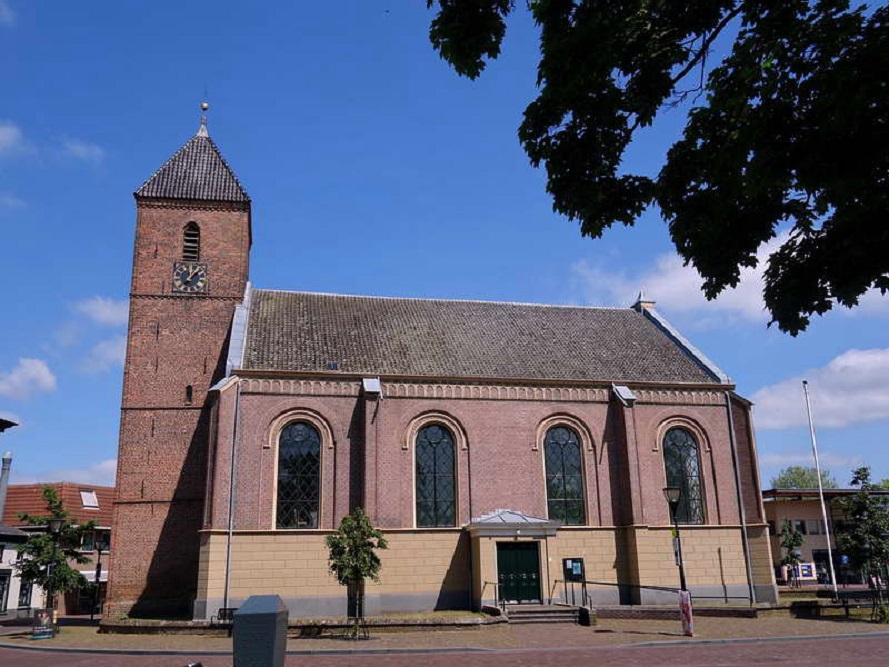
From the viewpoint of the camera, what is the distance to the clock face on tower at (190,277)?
31578 millimetres

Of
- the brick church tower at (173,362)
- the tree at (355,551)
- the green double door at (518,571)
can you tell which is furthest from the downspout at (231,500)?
the green double door at (518,571)

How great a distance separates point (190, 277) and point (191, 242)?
1730 millimetres

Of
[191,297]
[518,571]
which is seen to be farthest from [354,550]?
[191,297]

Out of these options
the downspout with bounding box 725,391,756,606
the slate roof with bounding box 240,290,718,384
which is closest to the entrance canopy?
the slate roof with bounding box 240,290,718,384

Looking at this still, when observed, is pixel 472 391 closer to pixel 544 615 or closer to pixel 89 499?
pixel 544 615

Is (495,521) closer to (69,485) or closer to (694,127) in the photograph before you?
(694,127)

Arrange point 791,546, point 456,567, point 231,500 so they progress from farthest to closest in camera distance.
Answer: point 791,546, point 456,567, point 231,500

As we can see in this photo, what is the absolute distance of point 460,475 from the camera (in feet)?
93.6

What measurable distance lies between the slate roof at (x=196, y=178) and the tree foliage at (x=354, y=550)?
16889 millimetres

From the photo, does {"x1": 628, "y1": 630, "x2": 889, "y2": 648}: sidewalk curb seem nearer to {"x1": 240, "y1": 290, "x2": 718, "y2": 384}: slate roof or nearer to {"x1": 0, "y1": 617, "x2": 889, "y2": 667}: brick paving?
{"x1": 0, "y1": 617, "x2": 889, "y2": 667}: brick paving

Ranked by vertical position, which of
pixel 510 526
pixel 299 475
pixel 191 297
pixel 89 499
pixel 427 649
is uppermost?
pixel 191 297

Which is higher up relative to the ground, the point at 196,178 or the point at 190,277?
the point at 196,178

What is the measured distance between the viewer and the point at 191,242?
32406mm

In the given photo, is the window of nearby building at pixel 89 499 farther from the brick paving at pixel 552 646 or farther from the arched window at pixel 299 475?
the arched window at pixel 299 475
